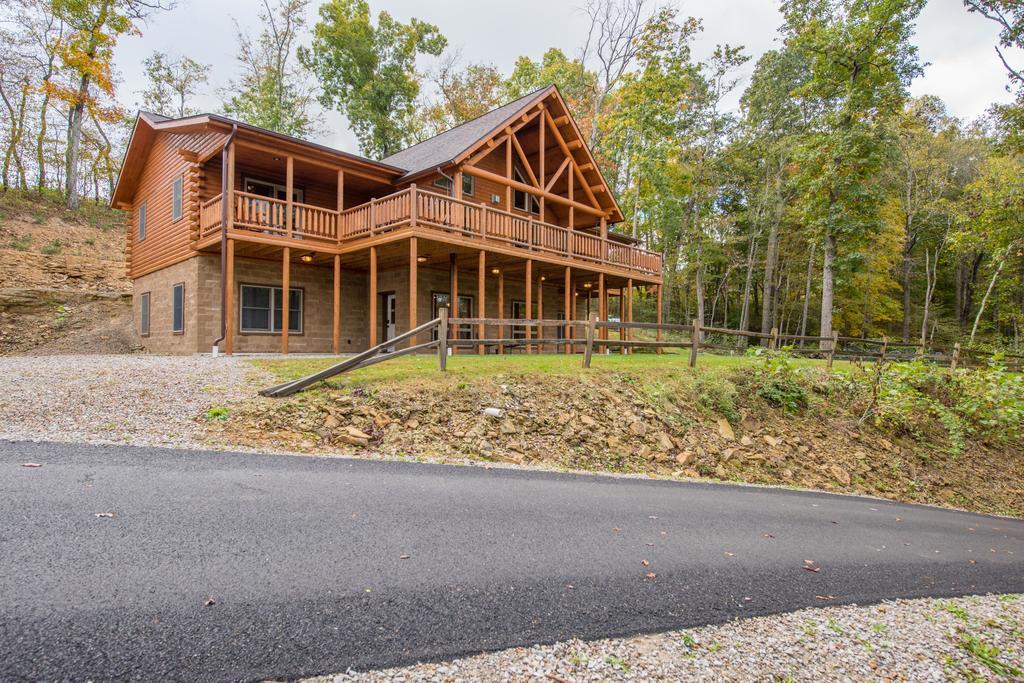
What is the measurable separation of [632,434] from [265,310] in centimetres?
1197

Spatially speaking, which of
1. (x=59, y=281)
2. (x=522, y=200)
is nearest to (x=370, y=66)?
(x=522, y=200)

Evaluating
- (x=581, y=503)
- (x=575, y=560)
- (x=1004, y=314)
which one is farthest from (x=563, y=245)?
(x=1004, y=314)

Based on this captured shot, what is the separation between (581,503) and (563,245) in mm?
13434

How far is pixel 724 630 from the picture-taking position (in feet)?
9.73

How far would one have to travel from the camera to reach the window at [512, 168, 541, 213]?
1912 cm

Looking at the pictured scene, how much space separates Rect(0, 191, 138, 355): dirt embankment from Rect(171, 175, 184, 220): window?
5088 millimetres

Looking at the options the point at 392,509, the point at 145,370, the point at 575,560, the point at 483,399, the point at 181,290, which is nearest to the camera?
the point at 575,560

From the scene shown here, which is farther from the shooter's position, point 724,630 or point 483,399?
point 483,399

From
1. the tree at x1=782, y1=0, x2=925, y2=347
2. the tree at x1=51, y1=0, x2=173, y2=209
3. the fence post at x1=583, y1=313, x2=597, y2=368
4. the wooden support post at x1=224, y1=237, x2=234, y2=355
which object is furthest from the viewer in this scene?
the tree at x1=51, y1=0, x2=173, y2=209

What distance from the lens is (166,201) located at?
16.2 meters

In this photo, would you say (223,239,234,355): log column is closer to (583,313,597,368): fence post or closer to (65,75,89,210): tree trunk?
(583,313,597,368): fence post

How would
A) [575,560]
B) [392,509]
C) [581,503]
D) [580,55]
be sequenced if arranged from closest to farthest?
[575,560], [392,509], [581,503], [580,55]

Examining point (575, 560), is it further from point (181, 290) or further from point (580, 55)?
point (580, 55)

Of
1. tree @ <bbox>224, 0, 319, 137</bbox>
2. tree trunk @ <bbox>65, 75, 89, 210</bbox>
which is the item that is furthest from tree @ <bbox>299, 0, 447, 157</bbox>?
tree trunk @ <bbox>65, 75, 89, 210</bbox>
